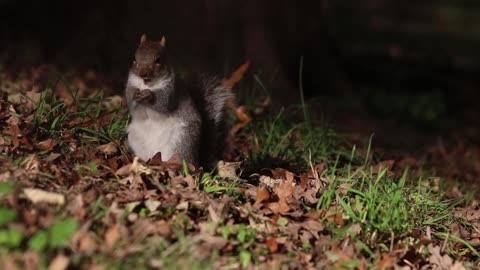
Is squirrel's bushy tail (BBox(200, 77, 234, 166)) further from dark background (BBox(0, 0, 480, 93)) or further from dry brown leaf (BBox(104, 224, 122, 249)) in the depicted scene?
dark background (BBox(0, 0, 480, 93))

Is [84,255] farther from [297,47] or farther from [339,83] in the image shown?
[339,83]

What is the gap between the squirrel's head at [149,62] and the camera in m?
3.67

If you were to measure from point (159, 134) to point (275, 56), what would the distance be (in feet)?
11.6

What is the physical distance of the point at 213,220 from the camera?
3.32m

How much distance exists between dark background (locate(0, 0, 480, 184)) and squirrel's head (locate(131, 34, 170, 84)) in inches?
88.2

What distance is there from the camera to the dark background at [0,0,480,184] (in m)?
7.19

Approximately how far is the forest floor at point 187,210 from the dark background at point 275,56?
1768mm

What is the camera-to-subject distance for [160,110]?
3812mm

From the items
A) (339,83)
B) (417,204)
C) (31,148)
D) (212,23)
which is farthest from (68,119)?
(339,83)

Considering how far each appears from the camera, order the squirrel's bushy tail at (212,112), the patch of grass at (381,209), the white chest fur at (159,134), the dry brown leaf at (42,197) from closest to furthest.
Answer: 1. the dry brown leaf at (42,197)
2. the patch of grass at (381,209)
3. the white chest fur at (159,134)
4. the squirrel's bushy tail at (212,112)

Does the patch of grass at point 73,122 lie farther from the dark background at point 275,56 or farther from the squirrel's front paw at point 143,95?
the dark background at point 275,56

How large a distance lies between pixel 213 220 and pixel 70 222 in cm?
80

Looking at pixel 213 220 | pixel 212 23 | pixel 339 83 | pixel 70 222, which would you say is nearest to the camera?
pixel 70 222

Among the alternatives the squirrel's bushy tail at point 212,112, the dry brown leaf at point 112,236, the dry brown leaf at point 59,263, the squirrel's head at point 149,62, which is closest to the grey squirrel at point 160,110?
the squirrel's head at point 149,62
